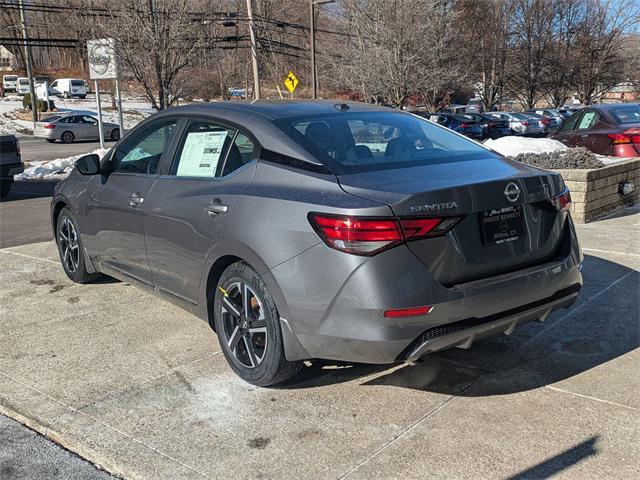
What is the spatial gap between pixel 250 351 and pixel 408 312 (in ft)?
3.58

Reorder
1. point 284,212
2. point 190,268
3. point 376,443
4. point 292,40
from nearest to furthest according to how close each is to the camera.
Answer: point 376,443 < point 284,212 < point 190,268 < point 292,40

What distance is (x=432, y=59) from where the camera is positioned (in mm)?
28266

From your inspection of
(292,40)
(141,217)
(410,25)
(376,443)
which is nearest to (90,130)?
(410,25)

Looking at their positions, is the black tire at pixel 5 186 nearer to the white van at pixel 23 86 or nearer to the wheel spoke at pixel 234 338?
the wheel spoke at pixel 234 338

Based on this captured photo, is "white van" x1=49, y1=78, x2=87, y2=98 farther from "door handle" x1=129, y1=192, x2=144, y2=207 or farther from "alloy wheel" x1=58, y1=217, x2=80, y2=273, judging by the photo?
"door handle" x1=129, y1=192, x2=144, y2=207

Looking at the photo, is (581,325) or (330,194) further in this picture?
(581,325)

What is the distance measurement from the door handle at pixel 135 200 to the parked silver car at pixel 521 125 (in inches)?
1138

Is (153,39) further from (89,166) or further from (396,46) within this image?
(89,166)

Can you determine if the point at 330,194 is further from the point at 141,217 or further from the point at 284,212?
the point at 141,217

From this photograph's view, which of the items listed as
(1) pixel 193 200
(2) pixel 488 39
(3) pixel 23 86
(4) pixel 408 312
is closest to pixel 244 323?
(1) pixel 193 200

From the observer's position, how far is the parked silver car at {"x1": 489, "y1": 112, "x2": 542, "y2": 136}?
31.3 metres

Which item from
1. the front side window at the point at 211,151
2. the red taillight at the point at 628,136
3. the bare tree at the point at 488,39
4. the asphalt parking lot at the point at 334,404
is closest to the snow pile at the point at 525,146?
the red taillight at the point at 628,136

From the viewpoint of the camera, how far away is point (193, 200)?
13.3 feet

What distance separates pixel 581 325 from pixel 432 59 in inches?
996
